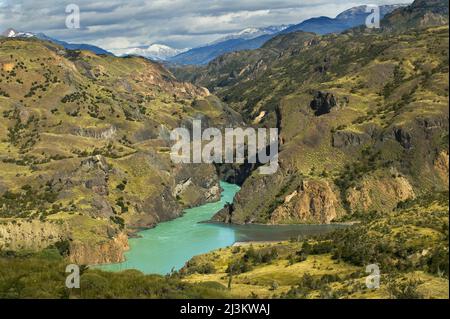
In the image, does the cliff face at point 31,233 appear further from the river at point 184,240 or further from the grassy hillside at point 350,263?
the grassy hillside at point 350,263

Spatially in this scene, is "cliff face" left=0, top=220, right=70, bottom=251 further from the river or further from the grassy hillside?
the grassy hillside

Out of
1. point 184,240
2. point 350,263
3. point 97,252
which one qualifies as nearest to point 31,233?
point 97,252

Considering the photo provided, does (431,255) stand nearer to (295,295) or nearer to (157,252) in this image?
(295,295)

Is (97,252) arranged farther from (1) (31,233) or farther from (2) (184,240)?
(2) (184,240)

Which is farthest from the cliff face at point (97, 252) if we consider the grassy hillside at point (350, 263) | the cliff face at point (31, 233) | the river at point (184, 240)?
the grassy hillside at point (350, 263)

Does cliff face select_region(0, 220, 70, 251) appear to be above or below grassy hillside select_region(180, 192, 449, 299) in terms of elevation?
below

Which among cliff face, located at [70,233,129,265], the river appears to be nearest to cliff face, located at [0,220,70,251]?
cliff face, located at [70,233,129,265]
